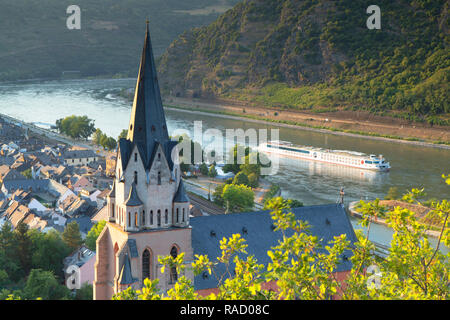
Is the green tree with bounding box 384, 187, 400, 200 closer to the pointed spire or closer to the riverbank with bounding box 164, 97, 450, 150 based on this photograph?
the riverbank with bounding box 164, 97, 450, 150

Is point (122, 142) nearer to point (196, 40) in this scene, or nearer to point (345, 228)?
point (345, 228)

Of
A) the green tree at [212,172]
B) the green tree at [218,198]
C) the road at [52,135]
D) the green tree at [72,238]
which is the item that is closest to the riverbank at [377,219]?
the green tree at [218,198]

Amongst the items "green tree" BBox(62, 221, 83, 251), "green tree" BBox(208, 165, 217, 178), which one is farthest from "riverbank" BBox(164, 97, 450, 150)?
"green tree" BBox(62, 221, 83, 251)

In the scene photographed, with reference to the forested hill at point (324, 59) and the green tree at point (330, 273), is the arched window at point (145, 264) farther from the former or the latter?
the forested hill at point (324, 59)

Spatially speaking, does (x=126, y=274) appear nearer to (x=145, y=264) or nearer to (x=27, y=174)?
(x=145, y=264)

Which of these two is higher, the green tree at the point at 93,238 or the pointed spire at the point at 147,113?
the pointed spire at the point at 147,113
